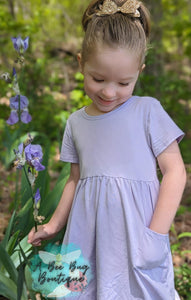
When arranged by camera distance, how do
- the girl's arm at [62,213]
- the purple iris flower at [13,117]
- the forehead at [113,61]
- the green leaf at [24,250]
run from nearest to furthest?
the forehead at [113,61] < the girl's arm at [62,213] < the green leaf at [24,250] < the purple iris flower at [13,117]

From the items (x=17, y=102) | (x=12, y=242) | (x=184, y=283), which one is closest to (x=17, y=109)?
(x=17, y=102)

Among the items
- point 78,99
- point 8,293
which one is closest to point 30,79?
point 78,99

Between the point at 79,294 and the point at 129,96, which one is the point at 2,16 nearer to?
the point at 129,96

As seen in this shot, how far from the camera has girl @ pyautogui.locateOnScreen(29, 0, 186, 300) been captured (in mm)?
1236

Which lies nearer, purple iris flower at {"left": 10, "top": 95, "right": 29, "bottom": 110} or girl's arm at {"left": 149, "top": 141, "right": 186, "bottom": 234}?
girl's arm at {"left": 149, "top": 141, "right": 186, "bottom": 234}

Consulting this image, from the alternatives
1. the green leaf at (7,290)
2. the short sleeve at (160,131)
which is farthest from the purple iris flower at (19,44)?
the green leaf at (7,290)

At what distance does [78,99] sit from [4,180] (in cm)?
99

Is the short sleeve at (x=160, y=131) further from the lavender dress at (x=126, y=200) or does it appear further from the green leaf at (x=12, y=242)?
the green leaf at (x=12, y=242)

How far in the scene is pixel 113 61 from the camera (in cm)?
121

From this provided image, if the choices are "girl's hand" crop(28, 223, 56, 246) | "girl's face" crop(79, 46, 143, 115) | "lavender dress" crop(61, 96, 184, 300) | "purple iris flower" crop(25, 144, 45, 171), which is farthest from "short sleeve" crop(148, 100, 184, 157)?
"girl's hand" crop(28, 223, 56, 246)

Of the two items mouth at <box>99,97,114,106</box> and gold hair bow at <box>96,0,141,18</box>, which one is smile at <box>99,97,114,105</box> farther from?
gold hair bow at <box>96,0,141,18</box>

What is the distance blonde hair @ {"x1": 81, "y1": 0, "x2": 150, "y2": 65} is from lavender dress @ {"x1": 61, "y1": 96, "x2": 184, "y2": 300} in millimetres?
203

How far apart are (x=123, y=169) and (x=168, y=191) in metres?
0.17

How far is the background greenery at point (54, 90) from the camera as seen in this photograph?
1887mm
